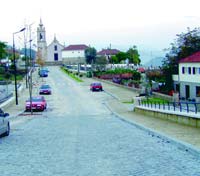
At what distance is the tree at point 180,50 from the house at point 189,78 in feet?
9.27

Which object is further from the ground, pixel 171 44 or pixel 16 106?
pixel 171 44

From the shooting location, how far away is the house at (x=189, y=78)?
5815 cm

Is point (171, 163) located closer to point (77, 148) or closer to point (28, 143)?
point (77, 148)

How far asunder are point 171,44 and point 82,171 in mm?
60179

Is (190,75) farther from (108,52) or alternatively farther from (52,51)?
(52,51)

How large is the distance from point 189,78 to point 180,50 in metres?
9.94

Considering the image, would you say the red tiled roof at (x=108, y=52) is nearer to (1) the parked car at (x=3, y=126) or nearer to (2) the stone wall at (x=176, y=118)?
(2) the stone wall at (x=176, y=118)

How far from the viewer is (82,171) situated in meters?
11.5

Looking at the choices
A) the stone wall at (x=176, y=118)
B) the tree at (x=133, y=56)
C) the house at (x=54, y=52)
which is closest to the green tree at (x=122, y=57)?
the tree at (x=133, y=56)

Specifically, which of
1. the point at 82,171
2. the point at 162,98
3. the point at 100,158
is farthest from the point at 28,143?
the point at 162,98

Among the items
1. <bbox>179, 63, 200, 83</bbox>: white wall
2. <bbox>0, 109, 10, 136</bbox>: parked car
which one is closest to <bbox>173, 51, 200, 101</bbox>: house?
<bbox>179, 63, 200, 83</bbox>: white wall

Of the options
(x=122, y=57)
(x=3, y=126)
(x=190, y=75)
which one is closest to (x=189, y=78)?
(x=190, y=75)

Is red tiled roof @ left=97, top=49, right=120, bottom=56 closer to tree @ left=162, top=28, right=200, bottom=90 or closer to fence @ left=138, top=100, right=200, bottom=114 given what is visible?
tree @ left=162, top=28, right=200, bottom=90

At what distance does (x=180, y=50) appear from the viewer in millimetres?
69312
